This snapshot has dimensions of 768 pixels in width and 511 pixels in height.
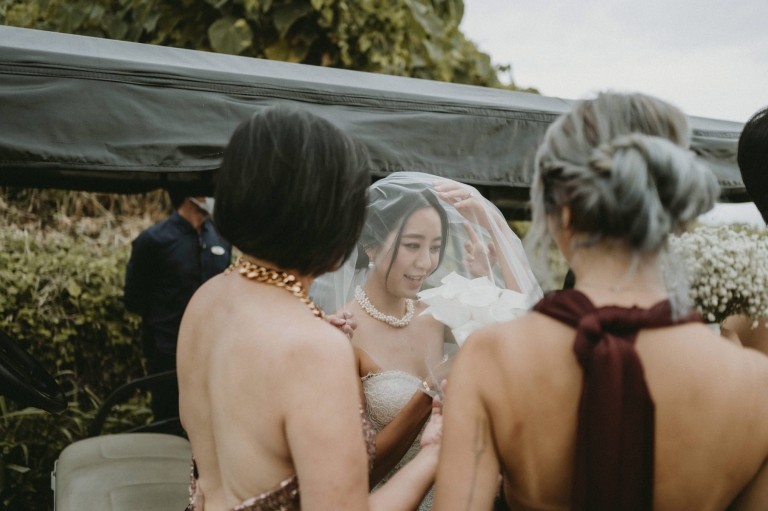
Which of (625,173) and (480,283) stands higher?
(625,173)

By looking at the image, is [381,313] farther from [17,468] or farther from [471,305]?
[17,468]

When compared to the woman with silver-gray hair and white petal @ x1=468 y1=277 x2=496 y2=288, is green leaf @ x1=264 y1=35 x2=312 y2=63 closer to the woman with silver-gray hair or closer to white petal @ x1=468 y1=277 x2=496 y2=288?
white petal @ x1=468 y1=277 x2=496 y2=288

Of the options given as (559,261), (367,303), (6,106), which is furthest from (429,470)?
(559,261)

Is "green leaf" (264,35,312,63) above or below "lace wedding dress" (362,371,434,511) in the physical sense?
above

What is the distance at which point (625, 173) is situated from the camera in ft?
3.75

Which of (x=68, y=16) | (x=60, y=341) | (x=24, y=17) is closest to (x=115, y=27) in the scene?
(x=68, y=16)

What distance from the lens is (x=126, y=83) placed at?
91.7 inches

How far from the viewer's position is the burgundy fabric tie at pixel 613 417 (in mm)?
1138

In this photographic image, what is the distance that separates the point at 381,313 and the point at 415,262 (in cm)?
30

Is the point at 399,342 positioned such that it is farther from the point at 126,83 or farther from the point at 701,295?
the point at 126,83

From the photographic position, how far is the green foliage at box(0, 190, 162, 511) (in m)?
3.99

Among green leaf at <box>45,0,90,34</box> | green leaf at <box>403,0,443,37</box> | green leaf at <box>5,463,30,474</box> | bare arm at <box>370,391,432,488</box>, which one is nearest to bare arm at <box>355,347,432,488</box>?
bare arm at <box>370,391,432,488</box>

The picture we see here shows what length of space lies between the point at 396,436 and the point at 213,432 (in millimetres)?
859

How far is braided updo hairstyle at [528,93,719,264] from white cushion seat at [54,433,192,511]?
2.12m
